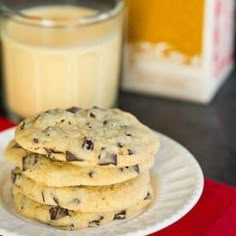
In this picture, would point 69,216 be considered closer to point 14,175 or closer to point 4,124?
point 14,175

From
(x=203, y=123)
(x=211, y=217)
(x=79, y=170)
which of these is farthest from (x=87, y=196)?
(x=203, y=123)

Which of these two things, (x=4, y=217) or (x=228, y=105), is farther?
(x=228, y=105)

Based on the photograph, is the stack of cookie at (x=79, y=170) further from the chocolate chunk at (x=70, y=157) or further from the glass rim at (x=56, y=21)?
the glass rim at (x=56, y=21)

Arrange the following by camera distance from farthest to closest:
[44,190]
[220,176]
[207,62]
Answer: [207,62] < [220,176] < [44,190]

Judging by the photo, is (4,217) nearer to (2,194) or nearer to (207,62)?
(2,194)

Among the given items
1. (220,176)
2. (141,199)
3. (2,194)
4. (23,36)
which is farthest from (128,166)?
(23,36)
